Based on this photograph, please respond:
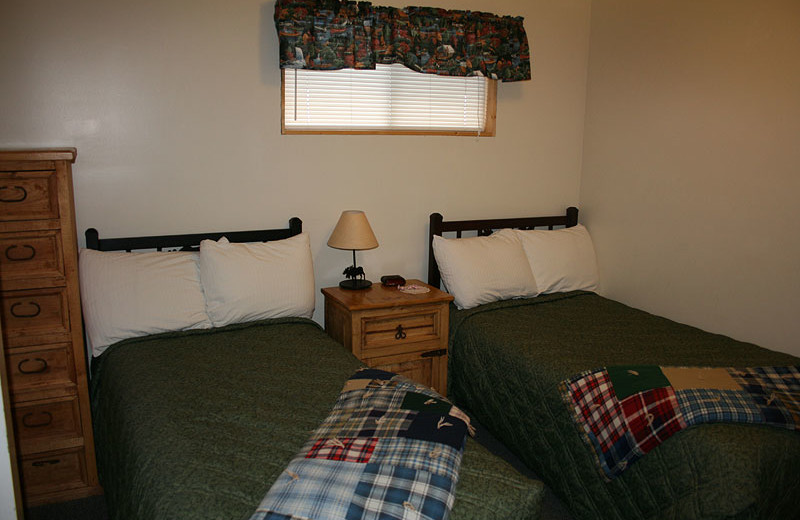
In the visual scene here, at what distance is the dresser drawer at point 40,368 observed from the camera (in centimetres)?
221

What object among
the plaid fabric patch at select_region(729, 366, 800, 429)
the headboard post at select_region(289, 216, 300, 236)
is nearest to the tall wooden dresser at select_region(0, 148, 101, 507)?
the headboard post at select_region(289, 216, 300, 236)

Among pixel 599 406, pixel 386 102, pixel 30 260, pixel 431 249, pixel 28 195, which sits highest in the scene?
pixel 386 102

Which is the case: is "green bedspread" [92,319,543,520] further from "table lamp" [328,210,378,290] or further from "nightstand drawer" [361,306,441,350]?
"table lamp" [328,210,378,290]

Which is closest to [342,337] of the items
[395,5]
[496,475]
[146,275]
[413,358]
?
[413,358]

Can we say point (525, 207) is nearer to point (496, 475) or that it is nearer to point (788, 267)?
point (788, 267)

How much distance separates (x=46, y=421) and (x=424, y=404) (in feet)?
5.21

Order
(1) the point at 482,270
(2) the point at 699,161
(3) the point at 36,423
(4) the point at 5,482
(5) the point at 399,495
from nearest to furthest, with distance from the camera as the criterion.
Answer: (4) the point at 5,482 → (5) the point at 399,495 → (3) the point at 36,423 → (2) the point at 699,161 → (1) the point at 482,270

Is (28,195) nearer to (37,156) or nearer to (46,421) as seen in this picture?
(37,156)

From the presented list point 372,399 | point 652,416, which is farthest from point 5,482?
point 652,416

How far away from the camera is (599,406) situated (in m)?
2.07

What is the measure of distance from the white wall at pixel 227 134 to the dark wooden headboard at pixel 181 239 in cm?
5

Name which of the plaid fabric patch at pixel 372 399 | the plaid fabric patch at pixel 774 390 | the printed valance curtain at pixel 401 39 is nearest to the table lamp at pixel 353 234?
the printed valance curtain at pixel 401 39

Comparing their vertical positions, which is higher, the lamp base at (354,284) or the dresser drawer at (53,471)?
the lamp base at (354,284)

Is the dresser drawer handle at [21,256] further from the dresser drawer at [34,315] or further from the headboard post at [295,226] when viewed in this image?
the headboard post at [295,226]
